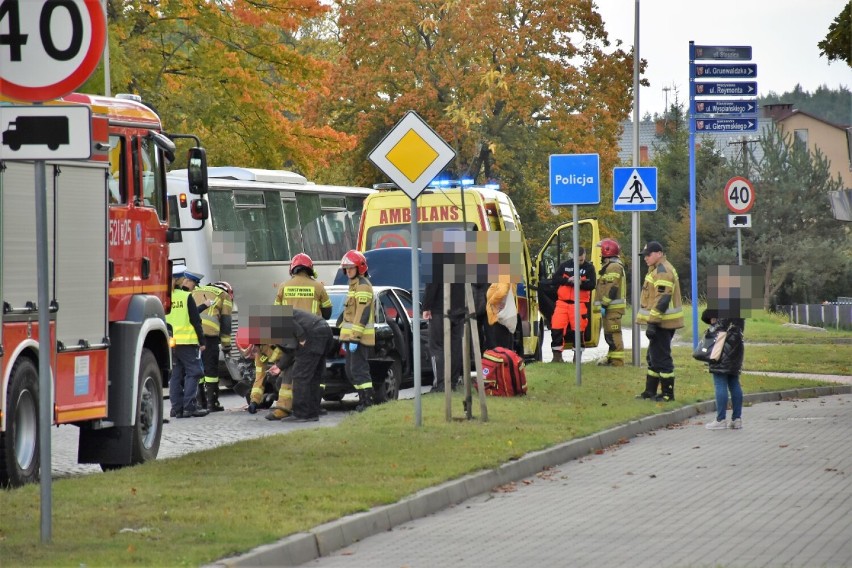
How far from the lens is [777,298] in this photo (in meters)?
73.4

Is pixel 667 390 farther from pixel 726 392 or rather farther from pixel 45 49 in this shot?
pixel 45 49

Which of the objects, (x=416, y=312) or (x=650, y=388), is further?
(x=650, y=388)

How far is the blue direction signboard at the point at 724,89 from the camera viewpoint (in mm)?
23500

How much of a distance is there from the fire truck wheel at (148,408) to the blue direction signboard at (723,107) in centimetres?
1268

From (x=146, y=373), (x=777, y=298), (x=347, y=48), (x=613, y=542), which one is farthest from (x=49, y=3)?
(x=777, y=298)

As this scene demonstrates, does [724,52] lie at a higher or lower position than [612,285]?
higher

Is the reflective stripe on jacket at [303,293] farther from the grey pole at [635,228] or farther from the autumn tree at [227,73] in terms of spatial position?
the autumn tree at [227,73]

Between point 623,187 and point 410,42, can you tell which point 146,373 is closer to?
point 623,187

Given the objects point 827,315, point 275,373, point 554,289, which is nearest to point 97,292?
point 275,373

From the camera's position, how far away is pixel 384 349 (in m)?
18.6

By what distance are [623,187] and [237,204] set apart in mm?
7319

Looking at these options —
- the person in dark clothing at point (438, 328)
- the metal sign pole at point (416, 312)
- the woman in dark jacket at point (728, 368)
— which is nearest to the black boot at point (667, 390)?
the woman in dark jacket at point (728, 368)

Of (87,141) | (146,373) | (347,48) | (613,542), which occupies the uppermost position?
(347,48)

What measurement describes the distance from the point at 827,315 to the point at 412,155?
1514 inches
